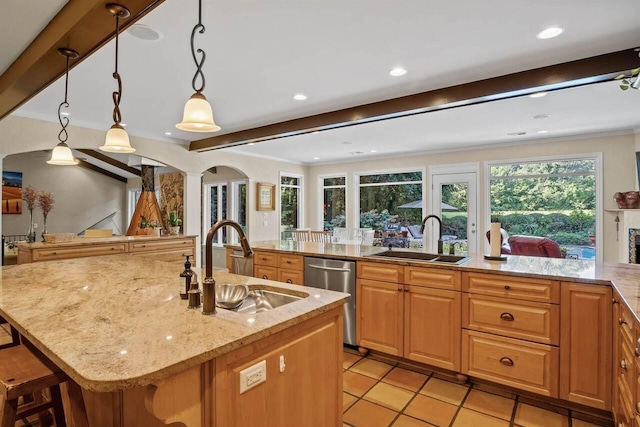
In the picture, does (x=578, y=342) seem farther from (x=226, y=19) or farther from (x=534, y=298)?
(x=226, y=19)

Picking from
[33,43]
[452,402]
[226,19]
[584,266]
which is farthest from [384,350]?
[33,43]

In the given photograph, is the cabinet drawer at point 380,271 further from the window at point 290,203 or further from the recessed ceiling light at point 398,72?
the window at point 290,203

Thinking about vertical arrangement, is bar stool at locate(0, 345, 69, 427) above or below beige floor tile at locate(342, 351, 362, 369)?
above

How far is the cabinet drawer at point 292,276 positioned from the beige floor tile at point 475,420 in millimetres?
1821

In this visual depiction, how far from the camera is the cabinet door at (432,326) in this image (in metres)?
2.62

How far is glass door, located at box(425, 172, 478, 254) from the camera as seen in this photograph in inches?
255

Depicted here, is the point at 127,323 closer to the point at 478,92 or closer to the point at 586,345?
the point at 586,345

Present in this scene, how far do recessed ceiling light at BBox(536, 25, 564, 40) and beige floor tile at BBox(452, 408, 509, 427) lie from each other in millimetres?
2669

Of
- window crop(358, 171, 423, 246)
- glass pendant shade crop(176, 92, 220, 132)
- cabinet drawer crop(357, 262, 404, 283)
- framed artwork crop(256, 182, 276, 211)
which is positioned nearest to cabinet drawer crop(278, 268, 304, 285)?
cabinet drawer crop(357, 262, 404, 283)

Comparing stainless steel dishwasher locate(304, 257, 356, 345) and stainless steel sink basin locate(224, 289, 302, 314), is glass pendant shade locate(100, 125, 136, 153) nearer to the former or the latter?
stainless steel sink basin locate(224, 289, 302, 314)

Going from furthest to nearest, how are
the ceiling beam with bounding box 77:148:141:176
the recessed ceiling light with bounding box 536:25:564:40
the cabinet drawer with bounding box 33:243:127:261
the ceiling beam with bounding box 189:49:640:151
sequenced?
the ceiling beam with bounding box 77:148:141:176
the cabinet drawer with bounding box 33:243:127:261
the ceiling beam with bounding box 189:49:640:151
the recessed ceiling light with bounding box 536:25:564:40

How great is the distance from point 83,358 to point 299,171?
7.71 meters

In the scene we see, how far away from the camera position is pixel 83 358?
100 cm

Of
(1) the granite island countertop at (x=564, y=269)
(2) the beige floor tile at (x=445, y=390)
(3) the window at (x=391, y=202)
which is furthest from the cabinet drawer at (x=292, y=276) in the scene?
(3) the window at (x=391, y=202)
